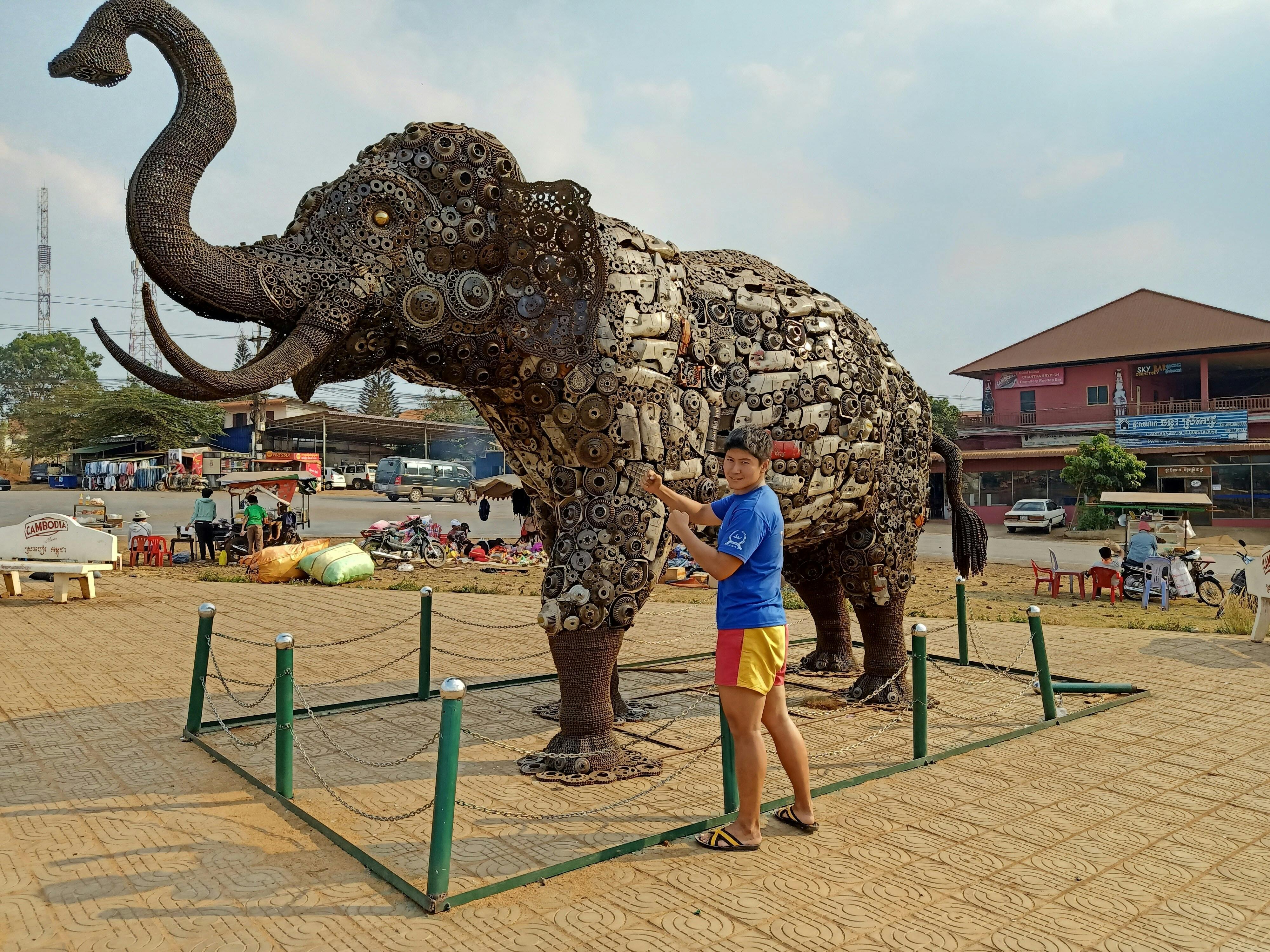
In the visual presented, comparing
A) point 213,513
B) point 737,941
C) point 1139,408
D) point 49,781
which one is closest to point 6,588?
point 213,513

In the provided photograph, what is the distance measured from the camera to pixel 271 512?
19.7 m

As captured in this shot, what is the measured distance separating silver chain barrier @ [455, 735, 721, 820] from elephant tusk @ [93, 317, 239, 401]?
5.90 ft

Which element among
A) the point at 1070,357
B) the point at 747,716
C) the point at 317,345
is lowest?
the point at 747,716

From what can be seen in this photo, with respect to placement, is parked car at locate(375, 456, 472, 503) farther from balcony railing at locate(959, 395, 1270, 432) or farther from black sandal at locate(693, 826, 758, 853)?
black sandal at locate(693, 826, 758, 853)

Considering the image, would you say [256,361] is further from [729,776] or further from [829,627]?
[829,627]

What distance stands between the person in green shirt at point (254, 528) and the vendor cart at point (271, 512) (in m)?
0.29

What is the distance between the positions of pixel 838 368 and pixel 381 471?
3099 centimetres

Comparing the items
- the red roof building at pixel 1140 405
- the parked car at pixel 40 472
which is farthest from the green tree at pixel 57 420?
the red roof building at pixel 1140 405

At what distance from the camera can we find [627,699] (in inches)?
217

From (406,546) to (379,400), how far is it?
4453 cm

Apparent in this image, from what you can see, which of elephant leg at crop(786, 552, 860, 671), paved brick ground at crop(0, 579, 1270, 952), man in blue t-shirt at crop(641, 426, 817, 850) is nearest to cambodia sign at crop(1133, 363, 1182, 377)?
paved brick ground at crop(0, 579, 1270, 952)

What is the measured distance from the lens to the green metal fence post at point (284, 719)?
366 cm

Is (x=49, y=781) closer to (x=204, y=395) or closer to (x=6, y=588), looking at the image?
(x=204, y=395)

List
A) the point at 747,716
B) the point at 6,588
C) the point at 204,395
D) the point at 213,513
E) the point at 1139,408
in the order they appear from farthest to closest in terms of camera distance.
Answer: the point at 1139,408 → the point at 213,513 → the point at 6,588 → the point at 204,395 → the point at 747,716
